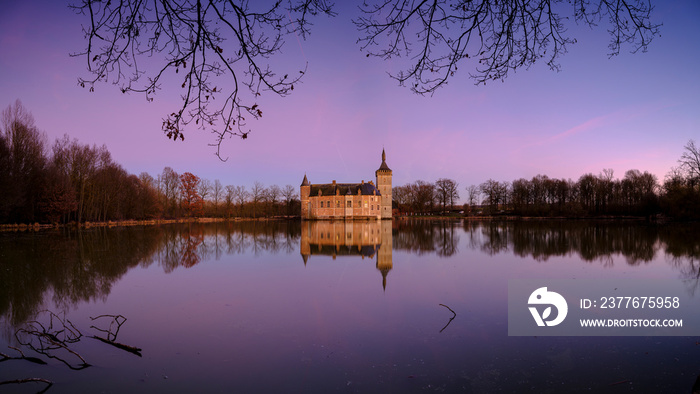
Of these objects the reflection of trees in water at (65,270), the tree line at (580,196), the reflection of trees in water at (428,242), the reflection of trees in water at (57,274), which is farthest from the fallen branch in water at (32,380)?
the tree line at (580,196)

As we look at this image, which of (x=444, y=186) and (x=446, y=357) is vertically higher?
(x=444, y=186)

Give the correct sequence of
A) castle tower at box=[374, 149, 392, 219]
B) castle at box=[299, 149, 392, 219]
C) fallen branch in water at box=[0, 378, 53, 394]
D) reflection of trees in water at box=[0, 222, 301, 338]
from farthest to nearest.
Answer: castle tower at box=[374, 149, 392, 219], castle at box=[299, 149, 392, 219], reflection of trees in water at box=[0, 222, 301, 338], fallen branch in water at box=[0, 378, 53, 394]

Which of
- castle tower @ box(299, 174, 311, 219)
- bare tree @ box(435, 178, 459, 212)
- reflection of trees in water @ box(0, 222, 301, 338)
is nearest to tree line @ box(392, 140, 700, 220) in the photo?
bare tree @ box(435, 178, 459, 212)

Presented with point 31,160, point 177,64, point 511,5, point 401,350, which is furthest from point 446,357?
point 31,160

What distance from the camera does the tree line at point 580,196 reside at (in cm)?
3723

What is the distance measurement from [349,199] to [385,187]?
272 inches

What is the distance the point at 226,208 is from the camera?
67688mm

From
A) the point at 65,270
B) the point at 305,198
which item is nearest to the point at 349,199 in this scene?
the point at 305,198

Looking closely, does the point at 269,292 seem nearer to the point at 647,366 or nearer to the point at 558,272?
the point at 647,366

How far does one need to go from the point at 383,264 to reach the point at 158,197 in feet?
167

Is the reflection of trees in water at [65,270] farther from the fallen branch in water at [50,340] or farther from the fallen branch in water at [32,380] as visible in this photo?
the fallen branch in water at [32,380]

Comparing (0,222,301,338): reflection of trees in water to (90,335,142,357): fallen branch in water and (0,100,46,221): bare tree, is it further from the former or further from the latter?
(0,100,46,221): bare tree

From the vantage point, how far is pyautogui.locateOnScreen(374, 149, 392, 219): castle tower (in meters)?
60.7

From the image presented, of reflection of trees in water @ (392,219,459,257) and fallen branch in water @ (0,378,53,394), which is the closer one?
fallen branch in water @ (0,378,53,394)
